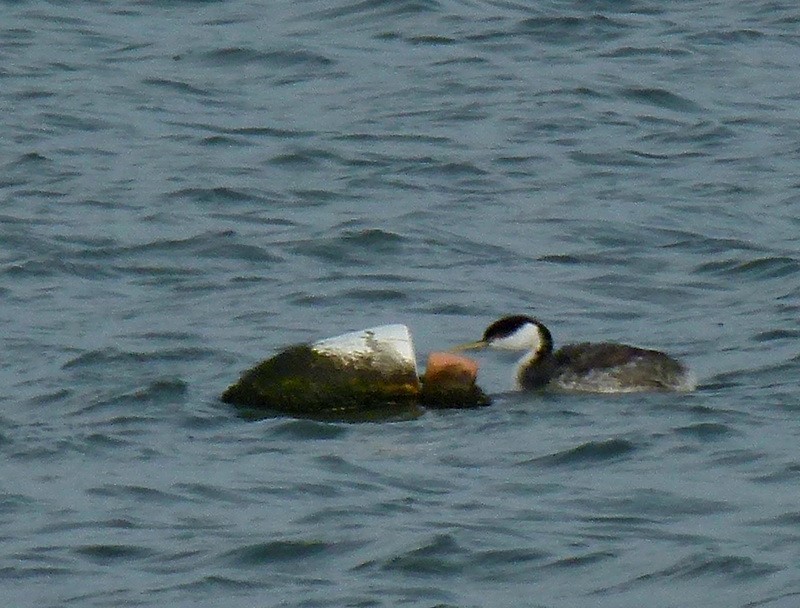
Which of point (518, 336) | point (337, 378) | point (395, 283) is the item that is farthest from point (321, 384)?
point (395, 283)

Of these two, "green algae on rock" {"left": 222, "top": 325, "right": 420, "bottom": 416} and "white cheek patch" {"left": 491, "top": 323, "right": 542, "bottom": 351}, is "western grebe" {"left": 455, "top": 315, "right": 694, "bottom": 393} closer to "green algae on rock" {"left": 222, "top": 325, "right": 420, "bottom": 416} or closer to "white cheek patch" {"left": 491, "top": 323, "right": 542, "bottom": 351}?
"white cheek patch" {"left": 491, "top": 323, "right": 542, "bottom": 351}

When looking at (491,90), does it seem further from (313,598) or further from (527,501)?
(313,598)

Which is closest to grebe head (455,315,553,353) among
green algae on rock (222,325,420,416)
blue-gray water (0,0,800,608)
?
blue-gray water (0,0,800,608)

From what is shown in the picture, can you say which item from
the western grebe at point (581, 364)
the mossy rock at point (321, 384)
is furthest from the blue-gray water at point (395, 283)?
the mossy rock at point (321, 384)

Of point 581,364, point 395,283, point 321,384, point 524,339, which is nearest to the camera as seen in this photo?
point 321,384

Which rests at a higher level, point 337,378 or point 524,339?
point 337,378

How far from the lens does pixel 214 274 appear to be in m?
14.3

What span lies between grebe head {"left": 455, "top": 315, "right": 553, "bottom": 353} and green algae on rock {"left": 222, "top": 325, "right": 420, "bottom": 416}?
2.98 ft

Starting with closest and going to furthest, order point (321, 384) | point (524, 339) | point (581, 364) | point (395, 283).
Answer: point (321, 384) < point (581, 364) < point (524, 339) < point (395, 283)

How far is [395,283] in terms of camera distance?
14227 millimetres

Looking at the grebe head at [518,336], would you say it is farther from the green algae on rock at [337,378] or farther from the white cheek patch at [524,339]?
the green algae on rock at [337,378]

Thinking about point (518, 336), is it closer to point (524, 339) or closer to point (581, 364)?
point (524, 339)

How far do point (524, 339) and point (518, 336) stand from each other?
43mm

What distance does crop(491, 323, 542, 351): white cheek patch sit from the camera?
12250mm
